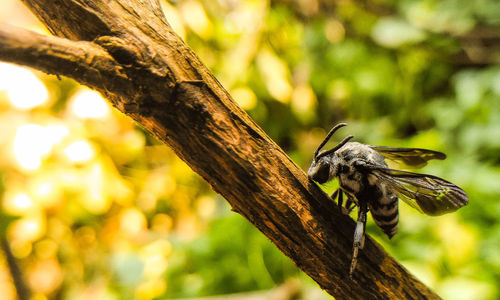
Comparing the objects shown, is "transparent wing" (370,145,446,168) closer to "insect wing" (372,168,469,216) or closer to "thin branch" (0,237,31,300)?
"insect wing" (372,168,469,216)

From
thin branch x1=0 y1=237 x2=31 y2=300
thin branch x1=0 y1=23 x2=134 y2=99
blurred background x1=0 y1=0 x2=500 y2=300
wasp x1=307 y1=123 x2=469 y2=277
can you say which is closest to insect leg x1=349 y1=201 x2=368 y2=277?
wasp x1=307 y1=123 x2=469 y2=277

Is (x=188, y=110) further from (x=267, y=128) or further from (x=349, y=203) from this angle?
(x=267, y=128)

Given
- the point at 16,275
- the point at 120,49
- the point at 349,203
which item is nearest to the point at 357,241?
the point at 349,203

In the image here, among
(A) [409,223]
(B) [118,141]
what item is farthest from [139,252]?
(A) [409,223]

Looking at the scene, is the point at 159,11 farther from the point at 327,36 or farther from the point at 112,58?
the point at 327,36

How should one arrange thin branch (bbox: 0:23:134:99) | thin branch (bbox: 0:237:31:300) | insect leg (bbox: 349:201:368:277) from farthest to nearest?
thin branch (bbox: 0:237:31:300) → insect leg (bbox: 349:201:368:277) → thin branch (bbox: 0:23:134:99)

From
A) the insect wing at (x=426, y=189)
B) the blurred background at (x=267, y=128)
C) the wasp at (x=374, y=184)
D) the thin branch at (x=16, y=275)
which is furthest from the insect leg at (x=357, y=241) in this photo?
the thin branch at (x=16, y=275)
